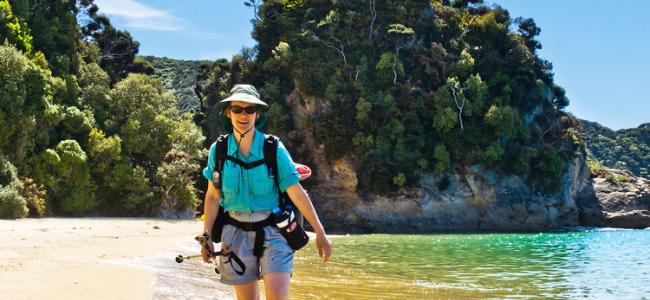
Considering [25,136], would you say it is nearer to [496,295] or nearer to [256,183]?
[496,295]

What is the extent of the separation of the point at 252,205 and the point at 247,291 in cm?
61

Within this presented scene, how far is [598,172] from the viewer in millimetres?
53375

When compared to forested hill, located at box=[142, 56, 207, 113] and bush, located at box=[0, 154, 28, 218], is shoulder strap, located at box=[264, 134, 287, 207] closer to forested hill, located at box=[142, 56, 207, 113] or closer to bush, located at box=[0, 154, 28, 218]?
bush, located at box=[0, 154, 28, 218]

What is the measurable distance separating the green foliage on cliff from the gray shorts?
35077mm

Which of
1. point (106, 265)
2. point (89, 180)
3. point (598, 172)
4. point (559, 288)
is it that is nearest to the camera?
point (106, 265)

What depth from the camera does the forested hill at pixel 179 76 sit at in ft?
250

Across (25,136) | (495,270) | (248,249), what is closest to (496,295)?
(495,270)

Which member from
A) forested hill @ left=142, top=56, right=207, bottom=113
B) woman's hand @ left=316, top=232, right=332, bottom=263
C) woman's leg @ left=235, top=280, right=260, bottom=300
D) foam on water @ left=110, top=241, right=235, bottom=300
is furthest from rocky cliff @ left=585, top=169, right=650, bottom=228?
forested hill @ left=142, top=56, right=207, bottom=113

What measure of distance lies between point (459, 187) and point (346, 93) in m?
10.7

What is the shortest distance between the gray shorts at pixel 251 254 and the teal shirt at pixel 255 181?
0.08m

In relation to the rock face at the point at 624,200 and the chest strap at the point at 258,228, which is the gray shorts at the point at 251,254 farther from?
the rock face at the point at 624,200

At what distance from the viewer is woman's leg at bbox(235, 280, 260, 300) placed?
3811mm

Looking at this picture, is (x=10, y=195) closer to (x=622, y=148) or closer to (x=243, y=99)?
(x=243, y=99)

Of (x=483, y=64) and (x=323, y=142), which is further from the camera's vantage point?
(x=483, y=64)
